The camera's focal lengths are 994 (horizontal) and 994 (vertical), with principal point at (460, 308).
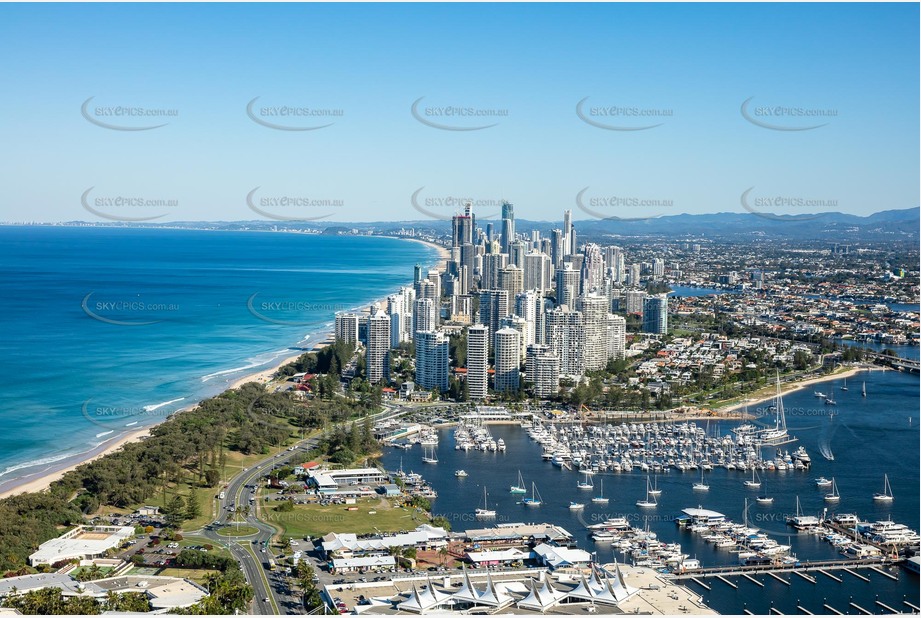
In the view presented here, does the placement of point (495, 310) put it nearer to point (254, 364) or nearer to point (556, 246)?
point (254, 364)

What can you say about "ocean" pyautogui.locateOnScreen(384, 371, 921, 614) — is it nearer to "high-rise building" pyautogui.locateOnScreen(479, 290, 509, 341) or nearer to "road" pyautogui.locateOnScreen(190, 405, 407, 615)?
"road" pyautogui.locateOnScreen(190, 405, 407, 615)

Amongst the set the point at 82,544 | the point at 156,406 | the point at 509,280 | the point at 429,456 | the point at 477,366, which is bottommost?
the point at 429,456

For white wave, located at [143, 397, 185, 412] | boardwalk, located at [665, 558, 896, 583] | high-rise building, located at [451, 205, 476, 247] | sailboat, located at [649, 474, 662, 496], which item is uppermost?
high-rise building, located at [451, 205, 476, 247]

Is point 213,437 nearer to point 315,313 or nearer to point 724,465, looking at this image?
point 724,465

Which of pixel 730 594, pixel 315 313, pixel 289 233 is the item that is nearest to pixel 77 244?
pixel 289 233

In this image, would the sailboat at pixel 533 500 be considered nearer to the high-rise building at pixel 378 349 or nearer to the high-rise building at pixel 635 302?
the high-rise building at pixel 378 349

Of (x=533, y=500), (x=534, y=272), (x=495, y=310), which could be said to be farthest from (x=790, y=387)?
(x=534, y=272)

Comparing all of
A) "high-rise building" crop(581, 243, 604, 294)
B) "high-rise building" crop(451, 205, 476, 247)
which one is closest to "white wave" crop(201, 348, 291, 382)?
"high-rise building" crop(581, 243, 604, 294)

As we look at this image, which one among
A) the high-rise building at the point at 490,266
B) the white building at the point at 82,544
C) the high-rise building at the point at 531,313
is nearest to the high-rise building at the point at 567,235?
the high-rise building at the point at 490,266
